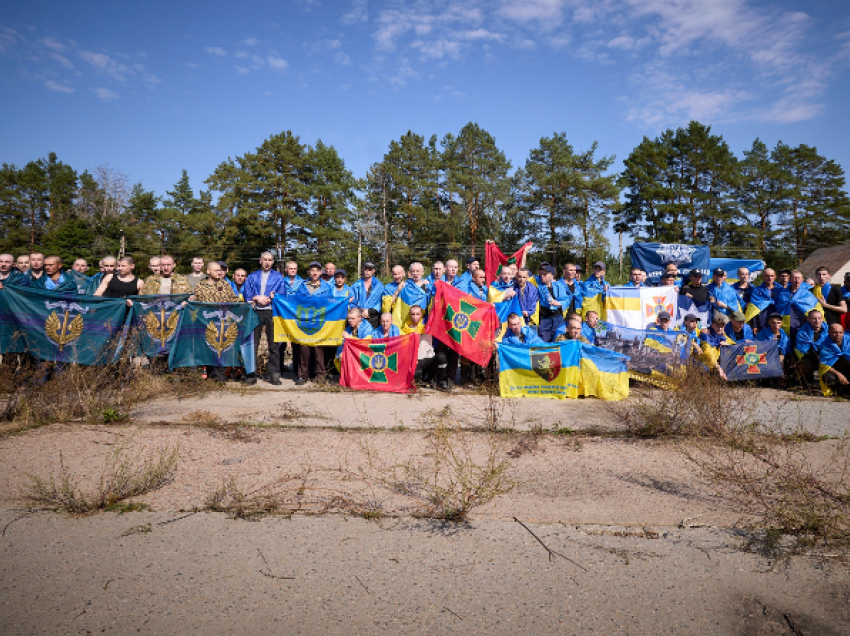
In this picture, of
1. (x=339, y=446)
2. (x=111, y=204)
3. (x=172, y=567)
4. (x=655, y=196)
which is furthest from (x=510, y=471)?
(x=111, y=204)

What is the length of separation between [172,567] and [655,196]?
4367 centimetres

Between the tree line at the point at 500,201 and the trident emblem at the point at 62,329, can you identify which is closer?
the trident emblem at the point at 62,329

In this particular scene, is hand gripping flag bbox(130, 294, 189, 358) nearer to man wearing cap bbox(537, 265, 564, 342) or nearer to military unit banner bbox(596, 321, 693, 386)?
man wearing cap bbox(537, 265, 564, 342)

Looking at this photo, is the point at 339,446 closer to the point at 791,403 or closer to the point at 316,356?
the point at 316,356

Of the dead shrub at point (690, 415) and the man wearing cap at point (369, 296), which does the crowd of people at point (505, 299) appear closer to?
the man wearing cap at point (369, 296)

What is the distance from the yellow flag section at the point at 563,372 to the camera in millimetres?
7738

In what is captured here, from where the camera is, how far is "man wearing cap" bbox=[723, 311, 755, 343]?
8.80m

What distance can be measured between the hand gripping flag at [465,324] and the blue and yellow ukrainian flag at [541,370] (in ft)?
1.34

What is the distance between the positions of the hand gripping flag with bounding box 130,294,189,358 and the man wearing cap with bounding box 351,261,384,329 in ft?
9.83

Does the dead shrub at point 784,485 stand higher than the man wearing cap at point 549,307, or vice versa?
the man wearing cap at point 549,307

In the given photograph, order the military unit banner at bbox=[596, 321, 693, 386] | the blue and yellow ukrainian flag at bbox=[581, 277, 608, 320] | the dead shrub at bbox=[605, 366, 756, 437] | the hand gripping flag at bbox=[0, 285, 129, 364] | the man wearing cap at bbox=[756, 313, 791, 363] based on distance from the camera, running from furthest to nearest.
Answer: the blue and yellow ukrainian flag at bbox=[581, 277, 608, 320] → the man wearing cap at bbox=[756, 313, 791, 363] → the military unit banner at bbox=[596, 321, 693, 386] → the hand gripping flag at bbox=[0, 285, 129, 364] → the dead shrub at bbox=[605, 366, 756, 437]

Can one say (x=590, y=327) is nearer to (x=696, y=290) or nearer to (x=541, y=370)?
(x=541, y=370)

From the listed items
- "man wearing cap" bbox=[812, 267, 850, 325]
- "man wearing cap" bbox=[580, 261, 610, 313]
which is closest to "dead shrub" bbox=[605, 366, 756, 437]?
"man wearing cap" bbox=[580, 261, 610, 313]

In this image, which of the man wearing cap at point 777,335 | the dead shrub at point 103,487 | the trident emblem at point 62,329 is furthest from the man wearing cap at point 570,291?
the trident emblem at point 62,329
